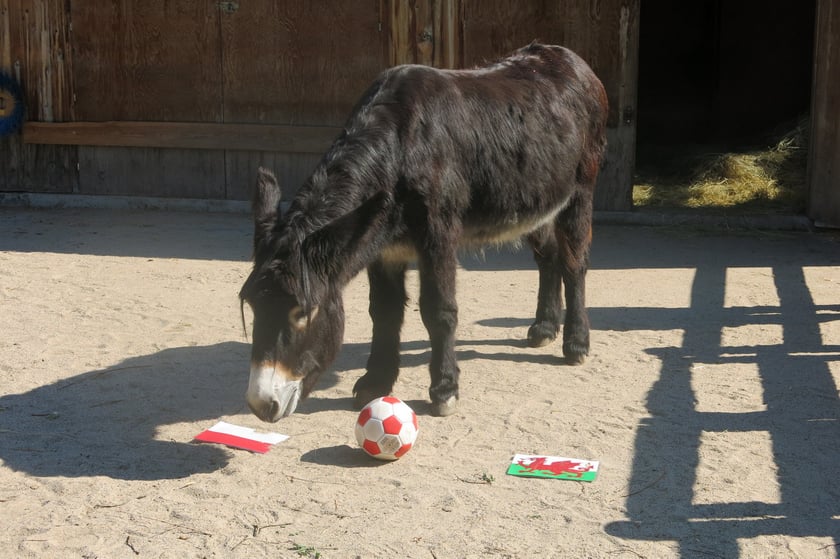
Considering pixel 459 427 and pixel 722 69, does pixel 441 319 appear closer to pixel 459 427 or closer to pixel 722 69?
pixel 459 427

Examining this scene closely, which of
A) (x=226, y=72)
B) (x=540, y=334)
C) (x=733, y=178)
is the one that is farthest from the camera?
(x=733, y=178)

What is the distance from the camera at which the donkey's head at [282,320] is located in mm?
3887

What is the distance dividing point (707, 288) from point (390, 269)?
313cm

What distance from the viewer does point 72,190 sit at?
10500 millimetres

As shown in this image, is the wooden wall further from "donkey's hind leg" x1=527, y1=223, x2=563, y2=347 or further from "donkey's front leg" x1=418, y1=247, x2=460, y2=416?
"donkey's front leg" x1=418, y1=247, x2=460, y2=416

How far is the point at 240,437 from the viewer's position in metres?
4.47

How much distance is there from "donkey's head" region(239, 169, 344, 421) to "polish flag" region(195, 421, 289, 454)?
1.40 ft

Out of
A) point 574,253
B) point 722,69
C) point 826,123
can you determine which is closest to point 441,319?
point 574,253

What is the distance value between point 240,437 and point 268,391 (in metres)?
0.70

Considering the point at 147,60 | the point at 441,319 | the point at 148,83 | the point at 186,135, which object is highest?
the point at 147,60

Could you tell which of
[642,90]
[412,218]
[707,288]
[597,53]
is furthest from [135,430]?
[642,90]

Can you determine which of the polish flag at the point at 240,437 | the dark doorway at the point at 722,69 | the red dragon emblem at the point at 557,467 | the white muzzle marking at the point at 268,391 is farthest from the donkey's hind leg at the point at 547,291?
the dark doorway at the point at 722,69

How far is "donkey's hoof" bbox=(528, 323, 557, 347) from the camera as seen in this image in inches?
233

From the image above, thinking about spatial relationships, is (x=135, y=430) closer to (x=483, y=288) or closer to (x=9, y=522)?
(x=9, y=522)
